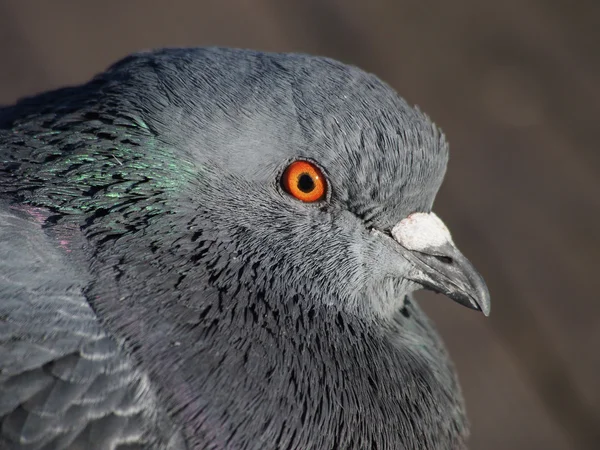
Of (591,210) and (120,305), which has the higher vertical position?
(591,210)

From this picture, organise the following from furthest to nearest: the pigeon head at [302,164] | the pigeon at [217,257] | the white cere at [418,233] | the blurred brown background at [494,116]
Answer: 1. the blurred brown background at [494,116]
2. the white cere at [418,233]
3. the pigeon head at [302,164]
4. the pigeon at [217,257]

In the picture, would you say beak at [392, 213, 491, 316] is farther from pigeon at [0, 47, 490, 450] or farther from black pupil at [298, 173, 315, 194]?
black pupil at [298, 173, 315, 194]

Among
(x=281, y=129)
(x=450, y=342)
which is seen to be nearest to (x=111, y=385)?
(x=281, y=129)

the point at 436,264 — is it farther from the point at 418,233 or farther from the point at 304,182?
the point at 304,182

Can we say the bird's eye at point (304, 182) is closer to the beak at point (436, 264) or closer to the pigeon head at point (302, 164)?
the pigeon head at point (302, 164)

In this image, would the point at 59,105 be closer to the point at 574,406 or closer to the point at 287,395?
the point at 287,395

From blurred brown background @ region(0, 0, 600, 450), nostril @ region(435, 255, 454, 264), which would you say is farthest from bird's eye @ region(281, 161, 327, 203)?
blurred brown background @ region(0, 0, 600, 450)

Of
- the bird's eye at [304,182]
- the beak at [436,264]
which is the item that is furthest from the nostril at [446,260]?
the bird's eye at [304,182]
